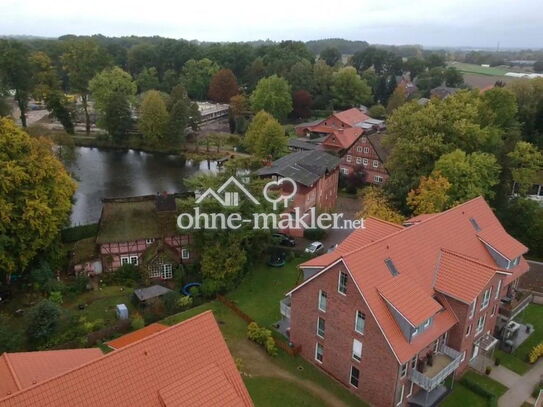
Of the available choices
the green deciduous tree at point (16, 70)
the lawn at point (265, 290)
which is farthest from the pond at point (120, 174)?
the lawn at point (265, 290)

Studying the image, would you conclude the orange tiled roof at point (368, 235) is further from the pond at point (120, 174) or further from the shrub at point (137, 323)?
the pond at point (120, 174)

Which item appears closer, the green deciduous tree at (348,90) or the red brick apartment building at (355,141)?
the red brick apartment building at (355,141)

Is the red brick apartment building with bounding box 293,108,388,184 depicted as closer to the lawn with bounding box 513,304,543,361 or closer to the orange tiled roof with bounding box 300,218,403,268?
the lawn with bounding box 513,304,543,361

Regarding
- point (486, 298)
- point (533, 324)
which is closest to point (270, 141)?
point (533, 324)

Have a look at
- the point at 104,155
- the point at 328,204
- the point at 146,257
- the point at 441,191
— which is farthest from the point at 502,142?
the point at 104,155

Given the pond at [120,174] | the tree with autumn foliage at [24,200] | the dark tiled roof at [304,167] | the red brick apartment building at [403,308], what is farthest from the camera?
the pond at [120,174]

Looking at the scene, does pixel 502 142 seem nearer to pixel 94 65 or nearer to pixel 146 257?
pixel 146 257
